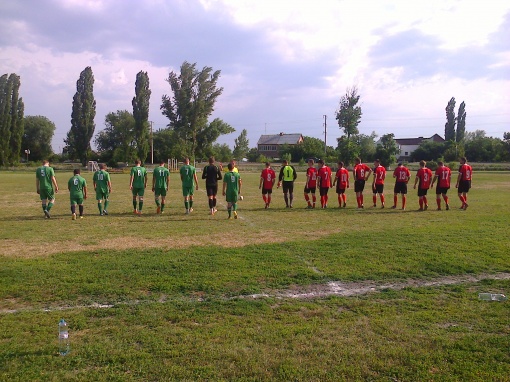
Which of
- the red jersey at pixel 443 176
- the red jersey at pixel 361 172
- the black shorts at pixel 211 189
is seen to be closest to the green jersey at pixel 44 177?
the black shorts at pixel 211 189

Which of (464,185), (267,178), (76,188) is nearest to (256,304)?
(76,188)

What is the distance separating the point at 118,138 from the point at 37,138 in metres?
17.0

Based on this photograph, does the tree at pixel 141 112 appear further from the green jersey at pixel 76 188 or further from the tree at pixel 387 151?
the green jersey at pixel 76 188

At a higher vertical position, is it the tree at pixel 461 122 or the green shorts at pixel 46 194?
the tree at pixel 461 122

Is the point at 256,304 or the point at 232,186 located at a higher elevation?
the point at 232,186

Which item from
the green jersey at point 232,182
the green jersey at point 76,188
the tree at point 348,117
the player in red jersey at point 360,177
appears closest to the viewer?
the green jersey at point 76,188

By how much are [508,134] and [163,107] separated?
208 ft

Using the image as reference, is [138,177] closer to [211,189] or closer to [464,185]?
[211,189]

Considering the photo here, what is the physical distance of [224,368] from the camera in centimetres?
375

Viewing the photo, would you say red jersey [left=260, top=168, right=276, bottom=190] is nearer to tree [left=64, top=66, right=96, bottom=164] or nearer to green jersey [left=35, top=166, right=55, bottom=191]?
green jersey [left=35, top=166, right=55, bottom=191]

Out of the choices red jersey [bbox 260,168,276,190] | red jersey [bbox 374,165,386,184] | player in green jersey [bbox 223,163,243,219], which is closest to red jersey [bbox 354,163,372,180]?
red jersey [bbox 374,165,386,184]

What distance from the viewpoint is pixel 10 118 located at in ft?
210

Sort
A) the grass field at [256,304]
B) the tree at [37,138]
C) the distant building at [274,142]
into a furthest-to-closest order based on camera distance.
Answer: the distant building at [274,142] → the tree at [37,138] → the grass field at [256,304]

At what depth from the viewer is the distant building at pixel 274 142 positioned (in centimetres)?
11575
